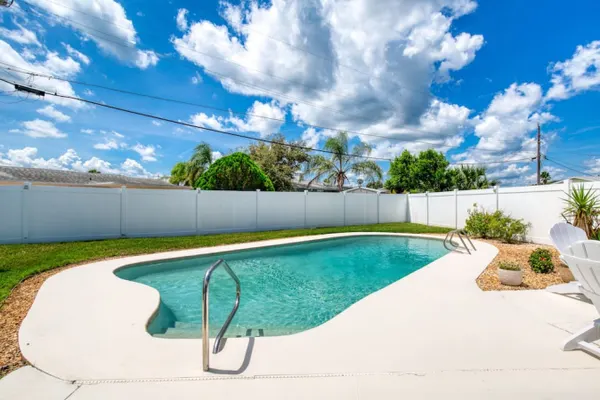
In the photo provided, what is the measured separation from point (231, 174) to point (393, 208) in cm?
1115

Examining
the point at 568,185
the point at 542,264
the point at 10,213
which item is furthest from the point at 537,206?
the point at 10,213

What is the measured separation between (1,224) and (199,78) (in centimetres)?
966

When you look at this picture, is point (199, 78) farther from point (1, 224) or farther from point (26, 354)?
point (26, 354)

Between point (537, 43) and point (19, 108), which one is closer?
point (19, 108)

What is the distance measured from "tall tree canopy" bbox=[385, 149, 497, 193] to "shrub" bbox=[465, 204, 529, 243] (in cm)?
1333

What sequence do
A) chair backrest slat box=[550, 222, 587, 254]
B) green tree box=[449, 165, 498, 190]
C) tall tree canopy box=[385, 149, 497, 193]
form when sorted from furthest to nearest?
tall tree canopy box=[385, 149, 497, 193]
green tree box=[449, 165, 498, 190]
chair backrest slat box=[550, 222, 587, 254]

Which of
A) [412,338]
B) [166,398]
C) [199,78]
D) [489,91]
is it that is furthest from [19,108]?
[489,91]

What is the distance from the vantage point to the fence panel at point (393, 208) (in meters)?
18.9

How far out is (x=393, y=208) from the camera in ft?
63.0

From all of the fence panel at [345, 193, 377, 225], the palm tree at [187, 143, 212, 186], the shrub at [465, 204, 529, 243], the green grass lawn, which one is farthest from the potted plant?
the palm tree at [187, 143, 212, 186]

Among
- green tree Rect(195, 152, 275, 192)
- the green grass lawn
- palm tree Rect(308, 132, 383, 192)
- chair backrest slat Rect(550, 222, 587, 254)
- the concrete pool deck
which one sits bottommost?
the concrete pool deck

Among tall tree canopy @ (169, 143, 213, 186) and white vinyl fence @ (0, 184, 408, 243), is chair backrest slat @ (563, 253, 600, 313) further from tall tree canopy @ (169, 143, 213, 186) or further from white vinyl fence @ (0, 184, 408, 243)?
tall tree canopy @ (169, 143, 213, 186)

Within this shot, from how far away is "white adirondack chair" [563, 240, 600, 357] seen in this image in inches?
109

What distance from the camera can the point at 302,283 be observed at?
22.5 feet
